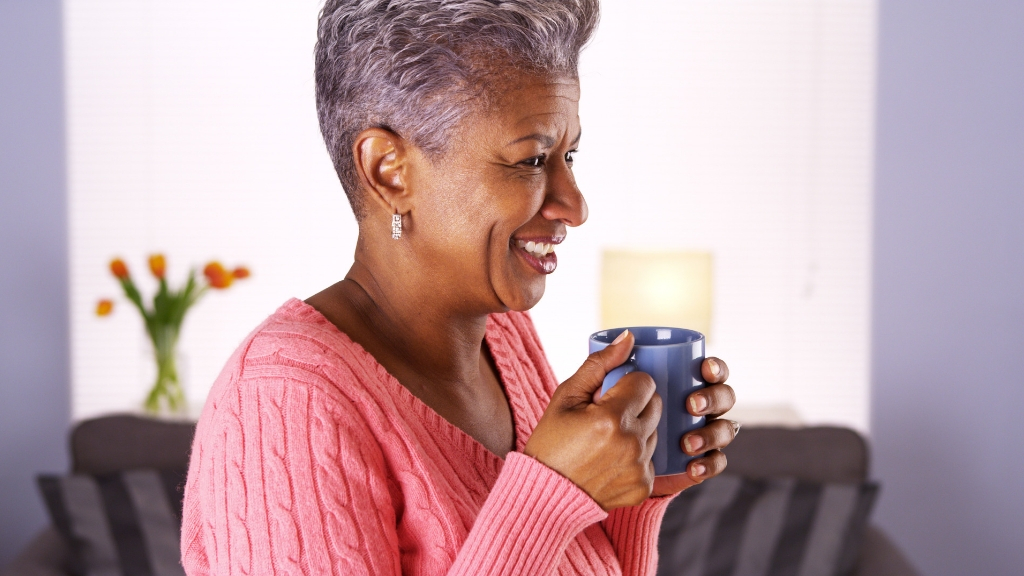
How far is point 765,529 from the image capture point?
2.31 m

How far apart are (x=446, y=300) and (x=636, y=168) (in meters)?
2.45

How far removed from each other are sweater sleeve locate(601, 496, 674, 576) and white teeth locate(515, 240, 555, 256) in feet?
1.11

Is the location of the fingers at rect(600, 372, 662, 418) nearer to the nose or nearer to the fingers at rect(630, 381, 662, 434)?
the fingers at rect(630, 381, 662, 434)

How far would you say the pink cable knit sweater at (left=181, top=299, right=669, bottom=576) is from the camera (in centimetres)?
77

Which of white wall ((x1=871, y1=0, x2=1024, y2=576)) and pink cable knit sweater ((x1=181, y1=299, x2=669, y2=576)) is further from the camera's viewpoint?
white wall ((x1=871, y1=0, x2=1024, y2=576))

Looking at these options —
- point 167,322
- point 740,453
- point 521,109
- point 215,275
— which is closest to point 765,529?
point 740,453

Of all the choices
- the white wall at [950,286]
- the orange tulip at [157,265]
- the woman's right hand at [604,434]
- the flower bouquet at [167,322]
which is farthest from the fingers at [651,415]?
the white wall at [950,286]

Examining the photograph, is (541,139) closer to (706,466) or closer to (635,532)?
(706,466)

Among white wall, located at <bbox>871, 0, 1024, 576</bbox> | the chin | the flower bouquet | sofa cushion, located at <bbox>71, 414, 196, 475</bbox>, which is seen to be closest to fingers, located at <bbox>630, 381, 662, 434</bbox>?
the chin

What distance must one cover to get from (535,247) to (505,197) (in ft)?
0.21

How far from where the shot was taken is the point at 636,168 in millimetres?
3352

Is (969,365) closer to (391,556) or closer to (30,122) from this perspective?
(391,556)

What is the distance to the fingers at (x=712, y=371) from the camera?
0.95m

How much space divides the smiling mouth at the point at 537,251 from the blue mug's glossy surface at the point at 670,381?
0.09m
